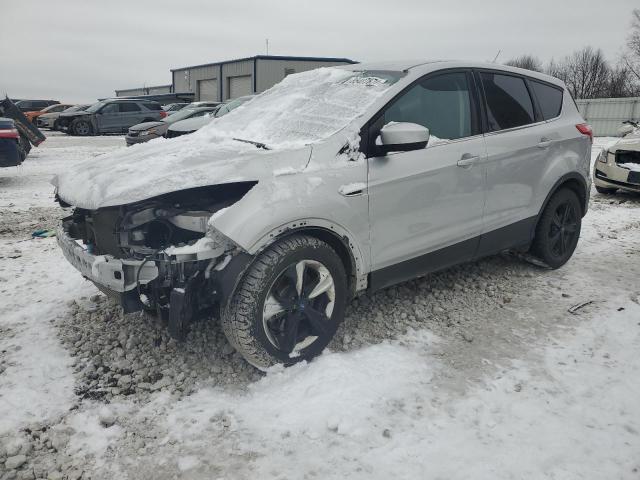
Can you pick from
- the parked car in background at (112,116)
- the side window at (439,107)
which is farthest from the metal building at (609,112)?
the side window at (439,107)

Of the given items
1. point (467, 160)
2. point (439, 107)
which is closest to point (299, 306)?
point (467, 160)

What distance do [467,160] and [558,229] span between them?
165 cm

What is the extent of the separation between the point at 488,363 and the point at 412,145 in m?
1.43

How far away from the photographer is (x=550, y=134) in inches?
171

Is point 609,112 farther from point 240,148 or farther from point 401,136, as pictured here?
point 240,148

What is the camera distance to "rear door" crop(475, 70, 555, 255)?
12.8 ft

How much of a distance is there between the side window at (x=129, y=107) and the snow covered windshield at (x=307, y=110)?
19975mm

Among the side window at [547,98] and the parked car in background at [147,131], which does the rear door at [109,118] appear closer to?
the parked car in background at [147,131]

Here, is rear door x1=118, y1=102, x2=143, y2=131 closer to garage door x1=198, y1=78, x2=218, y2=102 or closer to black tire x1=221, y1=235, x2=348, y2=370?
black tire x1=221, y1=235, x2=348, y2=370

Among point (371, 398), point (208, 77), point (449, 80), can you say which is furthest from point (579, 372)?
point (208, 77)

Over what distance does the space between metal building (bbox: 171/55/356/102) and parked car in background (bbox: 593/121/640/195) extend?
2863 centimetres

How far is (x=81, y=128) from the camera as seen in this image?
72.3 ft

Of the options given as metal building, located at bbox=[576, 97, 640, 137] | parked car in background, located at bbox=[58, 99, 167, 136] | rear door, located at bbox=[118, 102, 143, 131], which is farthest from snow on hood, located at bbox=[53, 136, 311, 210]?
metal building, located at bbox=[576, 97, 640, 137]

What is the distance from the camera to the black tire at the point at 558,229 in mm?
4527
